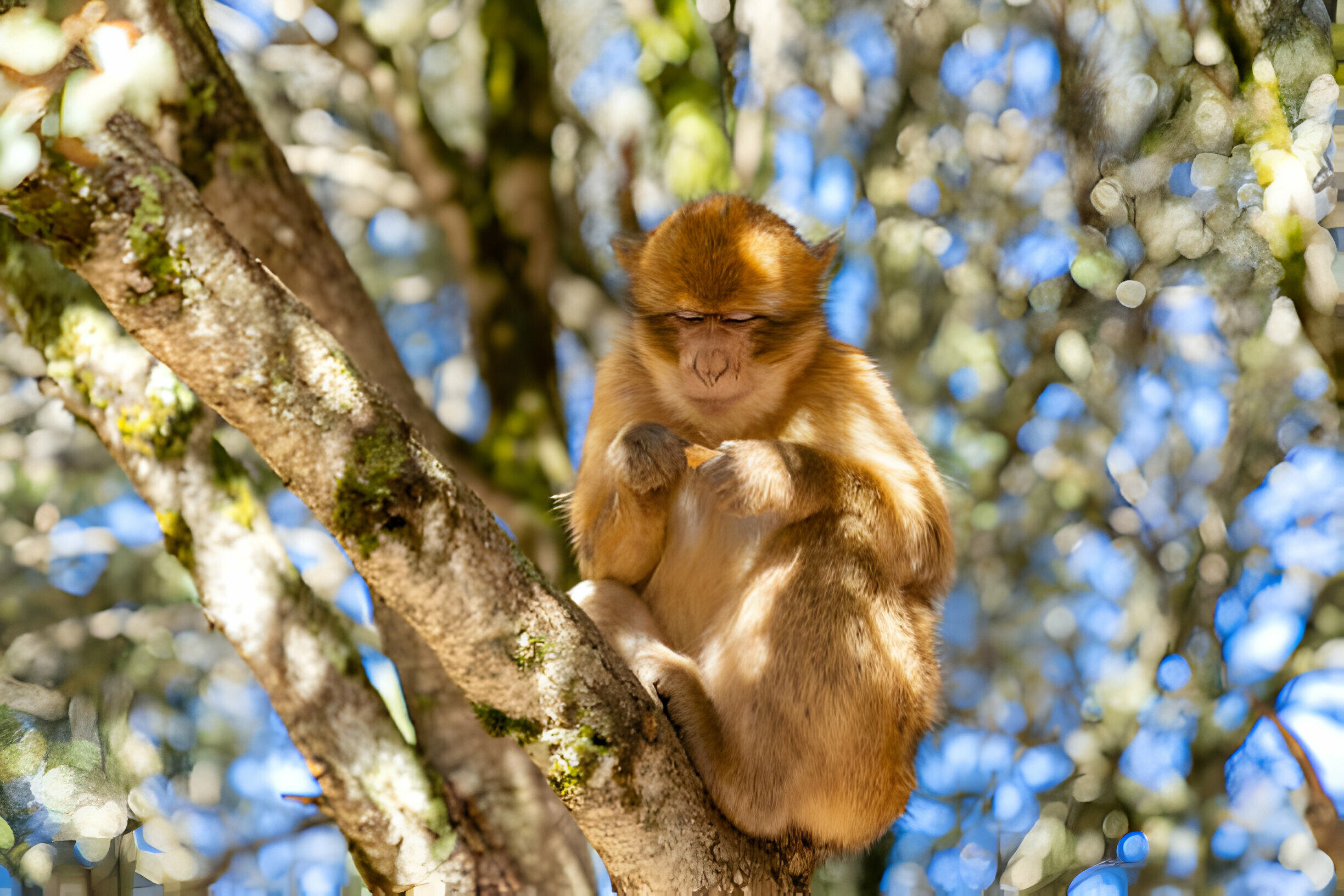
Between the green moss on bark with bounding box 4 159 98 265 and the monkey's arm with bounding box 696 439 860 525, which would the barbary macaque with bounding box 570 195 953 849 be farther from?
the green moss on bark with bounding box 4 159 98 265

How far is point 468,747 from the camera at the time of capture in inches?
153

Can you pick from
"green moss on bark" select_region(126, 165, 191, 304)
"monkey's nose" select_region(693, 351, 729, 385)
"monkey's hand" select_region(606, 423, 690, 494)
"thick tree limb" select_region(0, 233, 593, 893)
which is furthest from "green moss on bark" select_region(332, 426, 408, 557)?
"thick tree limb" select_region(0, 233, 593, 893)

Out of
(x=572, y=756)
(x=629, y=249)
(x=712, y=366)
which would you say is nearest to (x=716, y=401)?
(x=712, y=366)

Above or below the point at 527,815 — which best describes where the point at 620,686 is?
above

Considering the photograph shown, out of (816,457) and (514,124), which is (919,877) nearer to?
(816,457)

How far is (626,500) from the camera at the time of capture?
270 cm

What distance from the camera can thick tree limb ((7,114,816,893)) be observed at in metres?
1.50

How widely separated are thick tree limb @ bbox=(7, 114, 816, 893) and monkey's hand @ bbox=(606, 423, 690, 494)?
50 centimetres

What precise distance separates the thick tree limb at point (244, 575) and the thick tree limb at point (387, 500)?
1.52 meters

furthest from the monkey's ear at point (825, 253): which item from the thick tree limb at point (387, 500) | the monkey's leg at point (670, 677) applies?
the thick tree limb at point (387, 500)

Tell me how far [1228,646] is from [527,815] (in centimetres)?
311

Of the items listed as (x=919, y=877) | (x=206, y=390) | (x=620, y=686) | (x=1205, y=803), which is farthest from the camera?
(x=919, y=877)

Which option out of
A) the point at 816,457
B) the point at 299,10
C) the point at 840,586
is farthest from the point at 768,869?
the point at 299,10

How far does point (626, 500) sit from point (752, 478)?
376 millimetres
